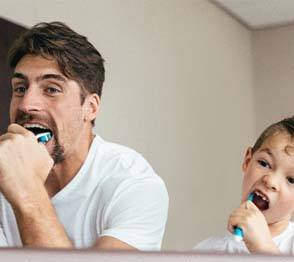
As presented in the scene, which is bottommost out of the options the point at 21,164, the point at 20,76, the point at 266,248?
the point at 266,248

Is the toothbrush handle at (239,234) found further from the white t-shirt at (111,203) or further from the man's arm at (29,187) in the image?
the man's arm at (29,187)

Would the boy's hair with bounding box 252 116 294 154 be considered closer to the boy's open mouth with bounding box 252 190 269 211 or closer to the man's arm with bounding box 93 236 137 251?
the boy's open mouth with bounding box 252 190 269 211

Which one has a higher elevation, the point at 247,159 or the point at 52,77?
the point at 52,77

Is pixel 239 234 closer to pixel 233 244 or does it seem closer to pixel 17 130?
pixel 233 244

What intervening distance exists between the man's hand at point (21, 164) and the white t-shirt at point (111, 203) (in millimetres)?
21

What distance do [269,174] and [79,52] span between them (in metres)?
0.26

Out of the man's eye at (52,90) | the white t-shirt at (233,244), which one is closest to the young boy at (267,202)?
the white t-shirt at (233,244)

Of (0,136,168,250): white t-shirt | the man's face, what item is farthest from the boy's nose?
the man's face

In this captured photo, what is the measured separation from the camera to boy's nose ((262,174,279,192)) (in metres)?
0.83

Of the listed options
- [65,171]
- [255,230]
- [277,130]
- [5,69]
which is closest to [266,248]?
[255,230]

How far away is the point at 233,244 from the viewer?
2.72 ft

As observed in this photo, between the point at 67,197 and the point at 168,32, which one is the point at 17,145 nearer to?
the point at 67,197

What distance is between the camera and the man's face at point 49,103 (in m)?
0.83

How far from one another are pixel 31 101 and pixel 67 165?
8 cm
